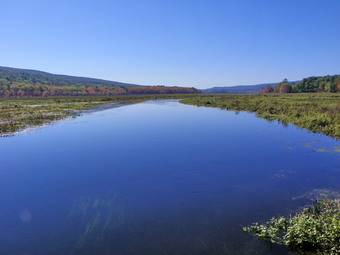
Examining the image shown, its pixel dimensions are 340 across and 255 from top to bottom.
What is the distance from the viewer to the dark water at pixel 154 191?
29.4ft

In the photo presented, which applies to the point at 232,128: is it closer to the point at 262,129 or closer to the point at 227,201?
the point at 262,129

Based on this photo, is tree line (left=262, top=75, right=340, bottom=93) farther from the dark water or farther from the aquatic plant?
the aquatic plant

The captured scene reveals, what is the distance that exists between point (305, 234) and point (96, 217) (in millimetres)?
8281

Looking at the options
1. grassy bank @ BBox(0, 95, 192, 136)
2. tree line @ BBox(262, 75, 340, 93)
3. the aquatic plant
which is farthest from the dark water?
tree line @ BBox(262, 75, 340, 93)

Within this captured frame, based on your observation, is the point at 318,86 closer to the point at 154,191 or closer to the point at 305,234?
the point at 154,191

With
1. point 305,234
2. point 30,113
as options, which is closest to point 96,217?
point 305,234

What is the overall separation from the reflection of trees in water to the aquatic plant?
215 inches

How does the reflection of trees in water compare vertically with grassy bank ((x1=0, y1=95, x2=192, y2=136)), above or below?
below

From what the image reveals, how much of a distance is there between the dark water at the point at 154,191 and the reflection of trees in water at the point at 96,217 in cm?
4

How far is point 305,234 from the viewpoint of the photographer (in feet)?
25.7

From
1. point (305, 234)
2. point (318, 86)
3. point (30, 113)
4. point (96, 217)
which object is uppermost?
point (318, 86)

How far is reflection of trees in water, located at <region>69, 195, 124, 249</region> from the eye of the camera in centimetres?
916

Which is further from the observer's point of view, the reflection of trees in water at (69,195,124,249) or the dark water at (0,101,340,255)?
the reflection of trees in water at (69,195,124,249)

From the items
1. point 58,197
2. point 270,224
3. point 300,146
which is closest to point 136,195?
point 58,197
